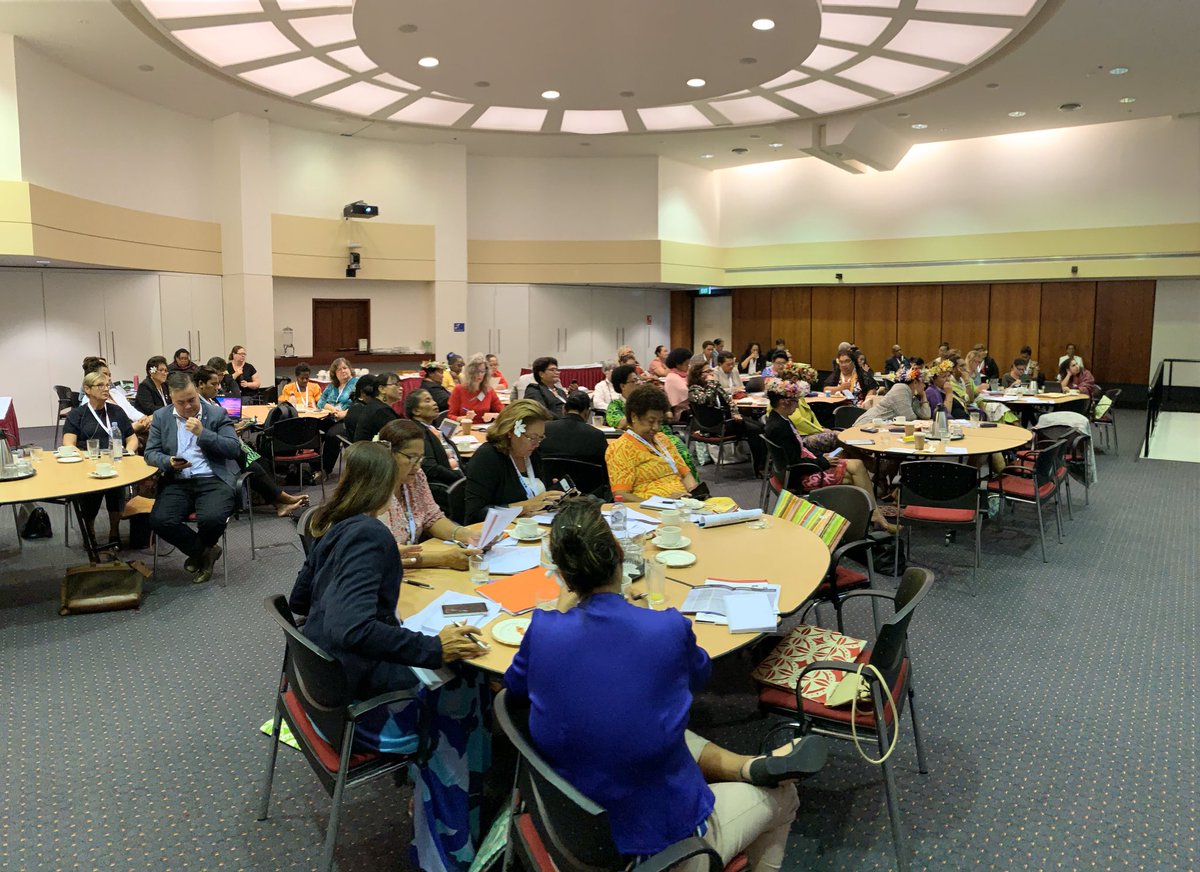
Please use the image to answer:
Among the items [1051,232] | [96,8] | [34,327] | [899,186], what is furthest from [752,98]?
[34,327]

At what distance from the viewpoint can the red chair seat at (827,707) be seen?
2703mm

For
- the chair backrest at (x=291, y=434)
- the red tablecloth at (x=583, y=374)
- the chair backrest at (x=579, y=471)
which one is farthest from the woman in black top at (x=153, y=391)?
the red tablecloth at (x=583, y=374)

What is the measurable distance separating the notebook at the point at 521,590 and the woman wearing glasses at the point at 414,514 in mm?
291

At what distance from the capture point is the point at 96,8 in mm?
8578

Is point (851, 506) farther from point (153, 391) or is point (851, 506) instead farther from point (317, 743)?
point (153, 391)

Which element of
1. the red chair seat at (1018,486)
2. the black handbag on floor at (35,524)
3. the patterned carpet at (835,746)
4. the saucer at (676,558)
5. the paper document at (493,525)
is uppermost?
the paper document at (493,525)

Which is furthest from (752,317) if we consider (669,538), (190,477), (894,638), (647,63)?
(894,638)

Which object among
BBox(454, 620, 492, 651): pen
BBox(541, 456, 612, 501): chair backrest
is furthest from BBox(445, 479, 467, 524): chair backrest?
BBox(454, 620, 492, 651): pen

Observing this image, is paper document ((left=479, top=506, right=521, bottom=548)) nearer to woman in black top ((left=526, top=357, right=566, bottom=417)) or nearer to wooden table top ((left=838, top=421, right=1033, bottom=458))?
wooden table top ((left=838, top=421, right=1033, bottom=458))

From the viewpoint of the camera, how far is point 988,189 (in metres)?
15.4

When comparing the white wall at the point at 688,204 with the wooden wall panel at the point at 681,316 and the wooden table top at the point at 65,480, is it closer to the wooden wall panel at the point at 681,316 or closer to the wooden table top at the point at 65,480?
the wooden wall panel at the point at 681,316

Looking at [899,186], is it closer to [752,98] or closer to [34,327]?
[752,98]

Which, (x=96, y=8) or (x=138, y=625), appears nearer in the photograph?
(x=138, y=625)

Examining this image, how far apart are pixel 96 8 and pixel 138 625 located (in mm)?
7308
